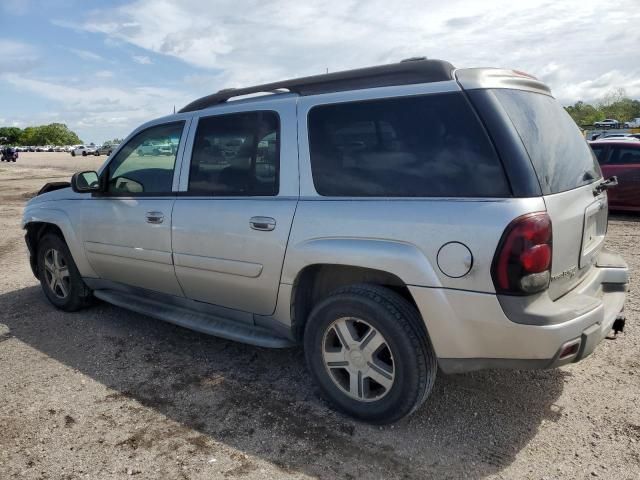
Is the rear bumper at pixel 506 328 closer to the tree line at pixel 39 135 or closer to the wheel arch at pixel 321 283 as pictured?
the wheel arch at pixel 321 283

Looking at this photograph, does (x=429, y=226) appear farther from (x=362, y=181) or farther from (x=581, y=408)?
(x=581, y=408)

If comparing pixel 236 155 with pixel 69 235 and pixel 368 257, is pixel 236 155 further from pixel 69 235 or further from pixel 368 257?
pixel 69 235

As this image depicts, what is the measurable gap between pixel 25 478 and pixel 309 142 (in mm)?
2392

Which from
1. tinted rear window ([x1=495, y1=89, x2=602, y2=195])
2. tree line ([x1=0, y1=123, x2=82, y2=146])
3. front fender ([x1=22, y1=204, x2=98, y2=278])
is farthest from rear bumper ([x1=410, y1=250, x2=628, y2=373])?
tree line ([x1=0, y1=123, x2=82, y2=146])

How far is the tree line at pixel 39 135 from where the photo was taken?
14738cm

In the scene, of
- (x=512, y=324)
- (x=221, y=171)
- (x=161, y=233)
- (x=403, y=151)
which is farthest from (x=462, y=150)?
(x=161, y=233)

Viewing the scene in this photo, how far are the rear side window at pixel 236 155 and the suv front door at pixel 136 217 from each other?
9.6 inches

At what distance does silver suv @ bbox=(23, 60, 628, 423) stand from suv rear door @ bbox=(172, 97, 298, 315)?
0.04 ft

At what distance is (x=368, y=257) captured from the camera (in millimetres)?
2797

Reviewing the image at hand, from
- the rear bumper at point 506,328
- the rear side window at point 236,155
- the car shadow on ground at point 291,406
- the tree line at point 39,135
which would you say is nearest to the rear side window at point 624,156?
the car shadow on ground at point 291,406

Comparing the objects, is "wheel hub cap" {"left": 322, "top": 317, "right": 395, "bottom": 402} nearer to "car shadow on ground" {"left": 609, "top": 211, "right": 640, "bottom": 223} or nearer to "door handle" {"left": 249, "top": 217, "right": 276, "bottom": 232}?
"door handle" {"left": 249, "top": 217, "right": 276, "bottom": 232}

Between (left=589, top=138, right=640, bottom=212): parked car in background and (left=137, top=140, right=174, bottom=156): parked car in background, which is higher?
(left=137, top=140, right=174, bottom=156): parked car in background

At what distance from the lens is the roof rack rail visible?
2.89m

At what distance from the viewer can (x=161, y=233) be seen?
3906 millimetres
